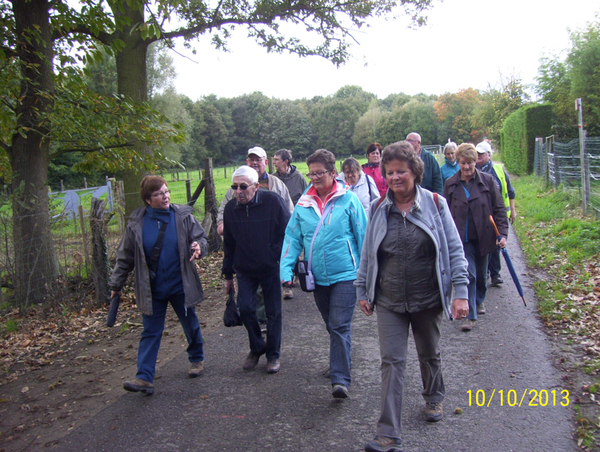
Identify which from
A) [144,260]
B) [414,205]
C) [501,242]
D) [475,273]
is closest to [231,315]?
[144,260]

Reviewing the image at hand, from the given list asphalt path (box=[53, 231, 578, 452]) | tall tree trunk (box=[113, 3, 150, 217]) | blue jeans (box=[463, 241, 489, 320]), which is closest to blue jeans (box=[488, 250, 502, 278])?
blue jeans (box=[463, 241, 489, 320])

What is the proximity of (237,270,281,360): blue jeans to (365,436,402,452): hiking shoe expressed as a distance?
1830mm

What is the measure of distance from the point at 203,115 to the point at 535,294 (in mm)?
81392

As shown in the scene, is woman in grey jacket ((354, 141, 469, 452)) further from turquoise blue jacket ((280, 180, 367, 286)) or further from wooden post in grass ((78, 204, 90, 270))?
wooden post in grass ((78, 204, 90, 270))

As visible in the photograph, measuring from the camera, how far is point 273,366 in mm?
4977

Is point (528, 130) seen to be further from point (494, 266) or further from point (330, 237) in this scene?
point (330, 237)

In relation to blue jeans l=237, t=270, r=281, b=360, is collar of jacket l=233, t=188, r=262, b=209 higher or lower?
higher

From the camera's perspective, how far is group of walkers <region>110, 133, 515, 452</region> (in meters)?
3.52

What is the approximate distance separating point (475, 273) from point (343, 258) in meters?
2.43

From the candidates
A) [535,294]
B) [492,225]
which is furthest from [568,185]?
[492,225]

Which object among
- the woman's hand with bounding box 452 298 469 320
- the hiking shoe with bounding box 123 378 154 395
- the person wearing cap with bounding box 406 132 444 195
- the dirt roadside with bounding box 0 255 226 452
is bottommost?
the dirt roadside with bounding box 0 255 226 452

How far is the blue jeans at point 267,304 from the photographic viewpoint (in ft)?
16.2

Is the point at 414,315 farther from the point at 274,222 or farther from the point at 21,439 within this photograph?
the point at 21,439
